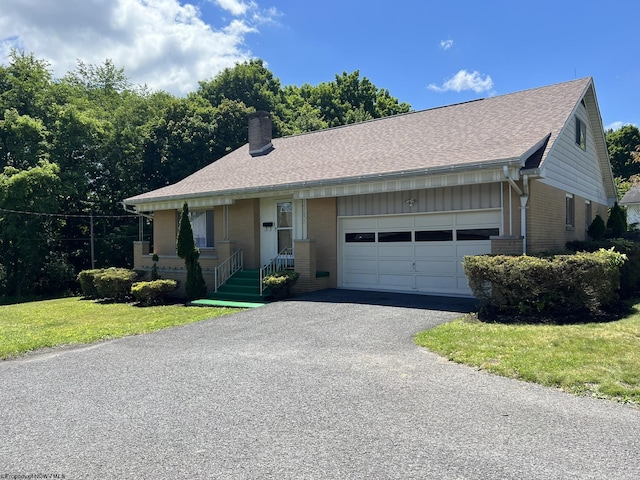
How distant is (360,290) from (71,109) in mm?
23038

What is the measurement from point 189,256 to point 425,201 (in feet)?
24.2

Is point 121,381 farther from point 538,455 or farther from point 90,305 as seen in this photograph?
point 90,305

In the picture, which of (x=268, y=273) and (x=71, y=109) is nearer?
(x=268, y=273)

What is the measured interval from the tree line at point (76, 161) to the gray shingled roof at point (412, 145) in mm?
10685

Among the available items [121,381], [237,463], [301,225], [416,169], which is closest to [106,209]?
[301,225]

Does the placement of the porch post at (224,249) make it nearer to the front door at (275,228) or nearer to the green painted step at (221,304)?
the front door at (275,228)

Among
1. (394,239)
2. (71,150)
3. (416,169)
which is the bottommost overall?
(394,239)

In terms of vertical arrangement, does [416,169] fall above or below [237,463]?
above

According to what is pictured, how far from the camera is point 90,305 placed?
15.2 metres

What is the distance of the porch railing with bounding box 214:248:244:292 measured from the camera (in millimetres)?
14710

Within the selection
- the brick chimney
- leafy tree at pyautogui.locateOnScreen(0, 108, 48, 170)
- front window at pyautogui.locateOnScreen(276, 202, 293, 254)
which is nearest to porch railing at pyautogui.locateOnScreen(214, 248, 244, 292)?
front window at pyautogui.locateOnScreen(276, 202, 293, 254)

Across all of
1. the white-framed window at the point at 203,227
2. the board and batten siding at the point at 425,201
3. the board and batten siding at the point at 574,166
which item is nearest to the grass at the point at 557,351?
the board and batten siding at the point at 425,201

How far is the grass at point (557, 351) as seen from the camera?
520 centimetres

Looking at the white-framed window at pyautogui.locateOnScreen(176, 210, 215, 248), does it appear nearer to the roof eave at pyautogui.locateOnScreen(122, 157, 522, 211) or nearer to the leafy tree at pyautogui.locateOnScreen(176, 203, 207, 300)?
the roof eave at pyautogui.locateOnScreen(122, 157, 522, 211)
